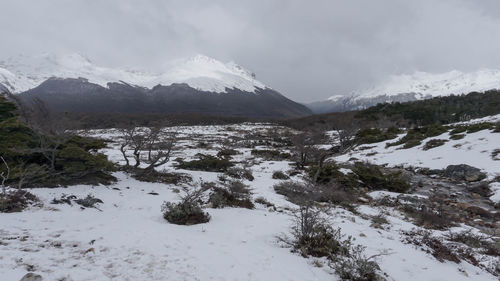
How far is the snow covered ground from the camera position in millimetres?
4066

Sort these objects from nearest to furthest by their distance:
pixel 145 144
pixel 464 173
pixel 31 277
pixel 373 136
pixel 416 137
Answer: pixel 31 277, pixel 145 144, pixel 464 173, pixel 416 137, pixel 373 136

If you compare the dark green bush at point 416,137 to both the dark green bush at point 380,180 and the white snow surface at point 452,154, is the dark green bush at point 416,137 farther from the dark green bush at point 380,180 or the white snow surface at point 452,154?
the dark green bush at point 380,180

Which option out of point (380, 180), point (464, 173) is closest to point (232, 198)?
point (380, 180)

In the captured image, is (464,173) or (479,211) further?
(464,173)

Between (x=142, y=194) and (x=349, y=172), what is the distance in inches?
469

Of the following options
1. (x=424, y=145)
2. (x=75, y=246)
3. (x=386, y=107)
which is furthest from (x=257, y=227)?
(x=386, y=107)

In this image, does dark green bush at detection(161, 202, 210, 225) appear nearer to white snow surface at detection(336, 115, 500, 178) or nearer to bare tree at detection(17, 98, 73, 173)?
bare tree at detection(17, 98, 73, 173)

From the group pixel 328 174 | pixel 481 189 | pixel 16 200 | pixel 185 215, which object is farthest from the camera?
pixel 328 174

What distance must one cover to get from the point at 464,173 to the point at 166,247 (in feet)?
57.8

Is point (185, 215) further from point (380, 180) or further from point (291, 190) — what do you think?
point (380, 180)

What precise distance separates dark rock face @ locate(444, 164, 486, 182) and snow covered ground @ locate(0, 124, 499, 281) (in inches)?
371

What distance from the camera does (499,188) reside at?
452 inches

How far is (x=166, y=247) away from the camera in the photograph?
4.96 meters

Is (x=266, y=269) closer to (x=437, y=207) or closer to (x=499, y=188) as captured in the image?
(x=437, y=207)
